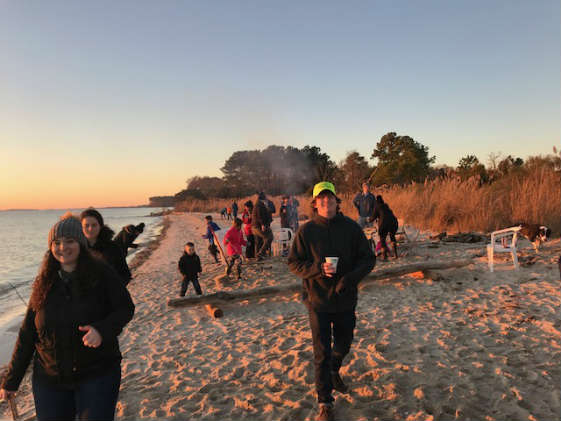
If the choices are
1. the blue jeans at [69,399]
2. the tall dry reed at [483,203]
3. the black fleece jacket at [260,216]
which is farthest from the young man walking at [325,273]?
the tall dry reed at [483,203]

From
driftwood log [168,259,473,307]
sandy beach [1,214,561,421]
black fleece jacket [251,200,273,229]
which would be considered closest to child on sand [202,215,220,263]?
black fleece jacket [251,200,273,229]

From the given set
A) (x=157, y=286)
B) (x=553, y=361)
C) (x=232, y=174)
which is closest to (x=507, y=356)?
(x=553, y=361)

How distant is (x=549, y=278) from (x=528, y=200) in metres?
4.90

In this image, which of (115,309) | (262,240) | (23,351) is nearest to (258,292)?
(262,240)

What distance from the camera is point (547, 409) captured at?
8.77 feet

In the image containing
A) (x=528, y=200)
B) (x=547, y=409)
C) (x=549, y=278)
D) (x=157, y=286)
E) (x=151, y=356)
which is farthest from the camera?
(x=528, y=200)

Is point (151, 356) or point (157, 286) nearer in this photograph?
point (151, 356)

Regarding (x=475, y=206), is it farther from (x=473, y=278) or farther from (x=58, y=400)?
(x=58, y=400)

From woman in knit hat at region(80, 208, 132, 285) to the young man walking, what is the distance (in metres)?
1.87

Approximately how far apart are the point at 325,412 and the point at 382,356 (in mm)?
1360

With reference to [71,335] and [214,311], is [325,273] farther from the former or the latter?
[214,311]

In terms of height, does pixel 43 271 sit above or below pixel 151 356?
above

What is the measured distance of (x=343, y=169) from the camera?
3334 centimetres

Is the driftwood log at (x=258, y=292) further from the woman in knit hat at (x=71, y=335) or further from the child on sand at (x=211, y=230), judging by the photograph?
the woman in knit hat at (x=71, y=335)
